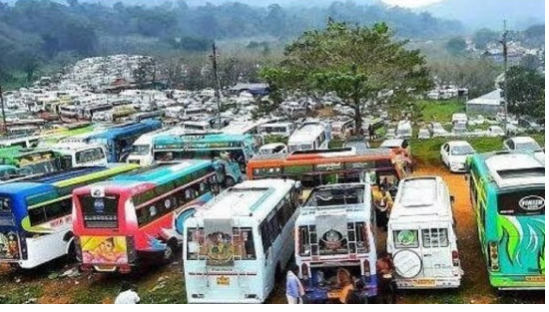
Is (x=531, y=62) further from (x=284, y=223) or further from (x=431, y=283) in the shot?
(x=431, y=283)

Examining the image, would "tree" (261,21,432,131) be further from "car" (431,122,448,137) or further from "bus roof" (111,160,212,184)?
"bus roof" (111,160,212,184)

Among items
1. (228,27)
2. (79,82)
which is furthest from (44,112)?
(228,27)

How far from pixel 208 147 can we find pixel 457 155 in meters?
5.32

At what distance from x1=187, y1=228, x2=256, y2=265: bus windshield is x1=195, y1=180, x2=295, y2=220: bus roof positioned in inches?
7.6

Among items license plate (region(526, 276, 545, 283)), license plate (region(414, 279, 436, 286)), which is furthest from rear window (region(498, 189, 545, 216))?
license plate (region(414, 279, 436, 286))

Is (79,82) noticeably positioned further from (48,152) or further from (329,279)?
(329,279)

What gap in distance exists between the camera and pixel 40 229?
9883 mm

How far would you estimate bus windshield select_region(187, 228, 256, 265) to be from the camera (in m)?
7.79

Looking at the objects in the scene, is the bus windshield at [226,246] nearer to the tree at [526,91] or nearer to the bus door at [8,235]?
the bus door at [8,235]

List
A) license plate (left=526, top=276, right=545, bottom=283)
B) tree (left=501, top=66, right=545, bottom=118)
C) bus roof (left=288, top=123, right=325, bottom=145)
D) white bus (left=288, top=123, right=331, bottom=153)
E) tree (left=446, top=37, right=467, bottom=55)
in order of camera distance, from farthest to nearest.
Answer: tree (left=446, top=37, right=467, bottom=55), tree (left=501, top=66, right=545, bottom=118), bus roof (left=288, top=123, right=325, bottom=145), white bus (left=288, top=123, right=331, bottom=153), license plate (left=526, top=276, right=545, bottom=283)

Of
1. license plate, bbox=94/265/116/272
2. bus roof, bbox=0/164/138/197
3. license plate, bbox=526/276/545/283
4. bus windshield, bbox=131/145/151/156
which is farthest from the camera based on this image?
bus windshield, bbox=131/145/151/156

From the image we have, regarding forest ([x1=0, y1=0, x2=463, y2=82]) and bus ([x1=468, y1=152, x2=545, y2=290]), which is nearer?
bus ([x1=468, y1=152, x2=545, y2=290])

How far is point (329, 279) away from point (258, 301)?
0.79 metres

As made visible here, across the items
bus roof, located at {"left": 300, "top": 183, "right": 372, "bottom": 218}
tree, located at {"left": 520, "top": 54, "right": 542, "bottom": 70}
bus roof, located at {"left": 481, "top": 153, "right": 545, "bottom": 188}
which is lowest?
bus roof, located at {"left": 300, "top": 183, "right": 372, "bottom": 218}
